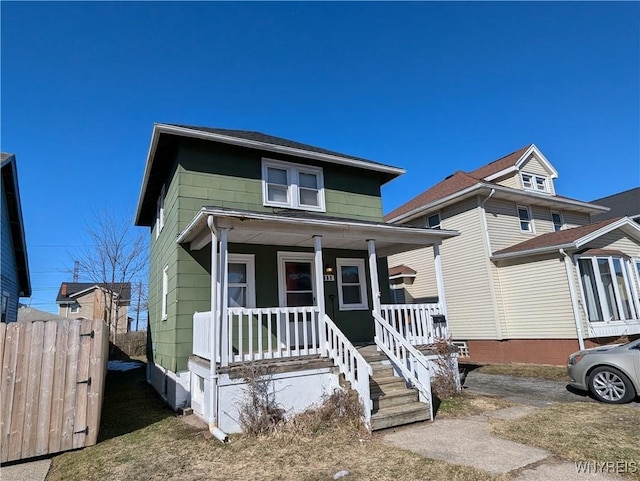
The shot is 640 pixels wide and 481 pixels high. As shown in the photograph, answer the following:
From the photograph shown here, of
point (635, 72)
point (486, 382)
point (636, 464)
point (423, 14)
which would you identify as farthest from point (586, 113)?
point (636, 464)

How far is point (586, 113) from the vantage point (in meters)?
12.7

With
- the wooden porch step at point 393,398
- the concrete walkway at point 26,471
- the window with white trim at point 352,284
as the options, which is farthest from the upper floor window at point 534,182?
the concrete walkway at point 26,471

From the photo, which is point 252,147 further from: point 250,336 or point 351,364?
point 351,364

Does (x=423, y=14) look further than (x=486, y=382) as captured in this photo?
Yes

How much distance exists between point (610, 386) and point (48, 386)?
10.2 metres

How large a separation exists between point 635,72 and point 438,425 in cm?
1261

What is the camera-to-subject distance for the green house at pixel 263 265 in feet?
20.6

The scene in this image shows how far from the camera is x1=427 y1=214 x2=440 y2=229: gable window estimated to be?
15.6 metres

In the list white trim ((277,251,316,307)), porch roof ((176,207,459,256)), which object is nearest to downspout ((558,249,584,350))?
porch roof ((176,207,459,256))

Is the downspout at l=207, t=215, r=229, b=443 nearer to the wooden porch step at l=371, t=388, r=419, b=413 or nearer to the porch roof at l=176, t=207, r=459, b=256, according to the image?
the porch roof at l=176, t=207, r=459, b=256

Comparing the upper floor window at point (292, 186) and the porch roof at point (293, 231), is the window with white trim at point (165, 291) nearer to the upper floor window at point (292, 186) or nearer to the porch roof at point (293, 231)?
the porch roof at point (293, 231)

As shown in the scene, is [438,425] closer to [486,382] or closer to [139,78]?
[486,382]

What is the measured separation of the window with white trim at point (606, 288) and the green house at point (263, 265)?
6924 mm

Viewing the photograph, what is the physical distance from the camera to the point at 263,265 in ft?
28.5
